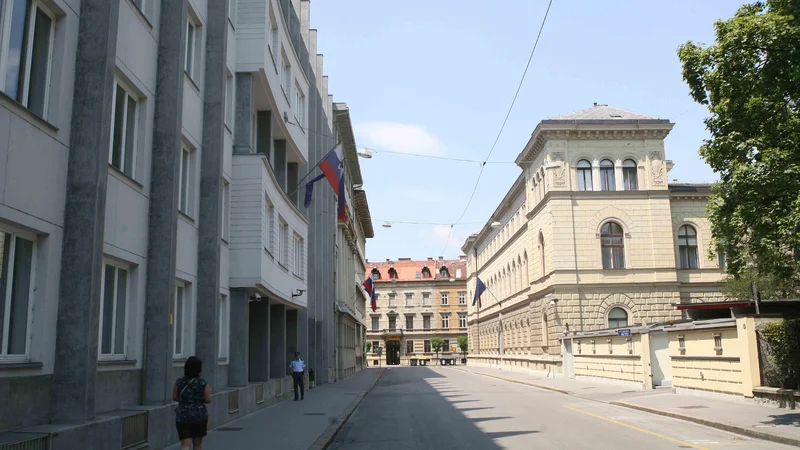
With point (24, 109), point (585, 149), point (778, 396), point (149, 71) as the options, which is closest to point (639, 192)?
point (585, 149)

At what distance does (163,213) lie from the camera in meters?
13.2

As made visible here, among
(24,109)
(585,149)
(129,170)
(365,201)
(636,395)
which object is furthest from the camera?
(365,201)

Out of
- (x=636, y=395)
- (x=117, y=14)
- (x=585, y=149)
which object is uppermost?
(x=585, y=149)

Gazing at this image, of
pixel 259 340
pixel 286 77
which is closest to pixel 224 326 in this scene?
pixel 259 340

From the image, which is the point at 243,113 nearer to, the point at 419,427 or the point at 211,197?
the point at 211,197

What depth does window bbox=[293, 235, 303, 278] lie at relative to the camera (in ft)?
86.7

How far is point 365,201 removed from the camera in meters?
70.2

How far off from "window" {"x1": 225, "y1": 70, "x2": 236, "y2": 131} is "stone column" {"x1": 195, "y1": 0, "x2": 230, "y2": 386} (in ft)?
6.09

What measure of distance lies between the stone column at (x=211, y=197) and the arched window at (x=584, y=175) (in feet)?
105

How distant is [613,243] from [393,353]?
208ft

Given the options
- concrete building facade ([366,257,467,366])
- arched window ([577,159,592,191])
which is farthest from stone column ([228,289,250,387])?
concrete building facade ([366,257,467,366])

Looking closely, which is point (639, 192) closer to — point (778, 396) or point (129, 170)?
point (778, 396)

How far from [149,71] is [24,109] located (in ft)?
14.9

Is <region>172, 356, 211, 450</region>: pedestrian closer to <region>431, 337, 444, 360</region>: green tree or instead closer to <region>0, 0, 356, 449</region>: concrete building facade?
<region>0, 0, 356, 449</region>: concrete building facade
